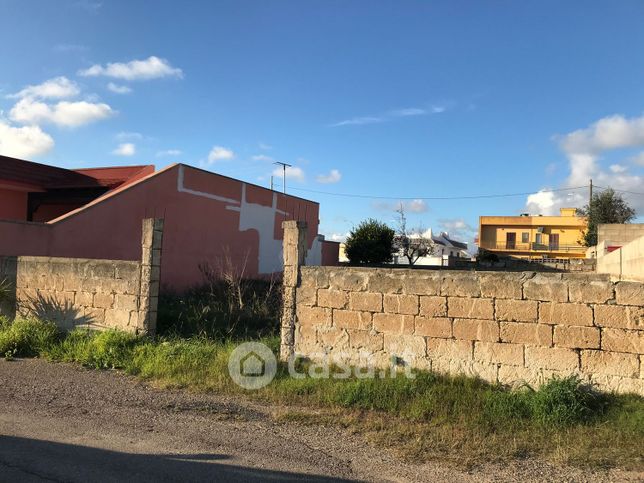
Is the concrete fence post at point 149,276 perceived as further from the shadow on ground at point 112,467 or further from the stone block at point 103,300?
the shadow on ground at point 112,467

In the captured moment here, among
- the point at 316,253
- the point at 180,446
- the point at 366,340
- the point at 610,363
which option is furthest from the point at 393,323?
the point at 316,253

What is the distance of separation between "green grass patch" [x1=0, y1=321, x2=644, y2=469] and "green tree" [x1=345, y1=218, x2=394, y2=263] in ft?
76.2

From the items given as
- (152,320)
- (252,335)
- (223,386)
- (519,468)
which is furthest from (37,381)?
(519,468)

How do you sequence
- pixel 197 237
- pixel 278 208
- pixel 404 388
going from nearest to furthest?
pixel 404 388 < pixel 197 237 < pixel 278 208

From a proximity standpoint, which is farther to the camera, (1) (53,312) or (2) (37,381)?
(1) (53,312)

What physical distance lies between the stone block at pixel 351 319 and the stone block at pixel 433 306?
2.57 ft

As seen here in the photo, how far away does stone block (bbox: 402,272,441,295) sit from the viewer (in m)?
6.72

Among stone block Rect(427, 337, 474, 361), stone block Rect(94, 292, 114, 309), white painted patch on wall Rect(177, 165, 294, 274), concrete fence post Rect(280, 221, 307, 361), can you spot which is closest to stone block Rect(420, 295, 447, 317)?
stone block Rect(427, 337, 474, 361)

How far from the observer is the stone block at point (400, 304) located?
22.4 ft

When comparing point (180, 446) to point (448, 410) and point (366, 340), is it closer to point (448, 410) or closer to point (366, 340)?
point (448, 410)

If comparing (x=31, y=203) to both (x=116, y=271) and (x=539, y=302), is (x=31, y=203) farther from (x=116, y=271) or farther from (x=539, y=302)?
(x=539, y=302)

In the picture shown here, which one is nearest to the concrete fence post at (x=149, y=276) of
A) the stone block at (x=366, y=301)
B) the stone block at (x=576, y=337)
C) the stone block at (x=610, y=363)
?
the stone block at (x=366, y=301)

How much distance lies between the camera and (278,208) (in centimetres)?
2069

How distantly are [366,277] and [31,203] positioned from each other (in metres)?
15.0
